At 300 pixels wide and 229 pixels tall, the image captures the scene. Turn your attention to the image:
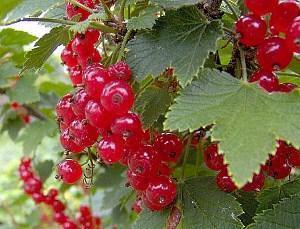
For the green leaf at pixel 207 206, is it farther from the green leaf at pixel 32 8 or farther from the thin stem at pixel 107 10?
the green leaf at pixel 32 8

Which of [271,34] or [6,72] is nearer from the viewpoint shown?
[271,34]

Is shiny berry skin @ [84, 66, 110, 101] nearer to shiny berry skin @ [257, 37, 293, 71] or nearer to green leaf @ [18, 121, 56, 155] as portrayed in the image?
shiny berry skin @ [257, 37, 293, 71]

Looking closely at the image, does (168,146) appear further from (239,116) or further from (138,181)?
(239,116)

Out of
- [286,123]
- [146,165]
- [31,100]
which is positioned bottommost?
[31,100]

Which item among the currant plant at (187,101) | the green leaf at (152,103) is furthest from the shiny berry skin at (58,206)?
the green leaf at (152,103)

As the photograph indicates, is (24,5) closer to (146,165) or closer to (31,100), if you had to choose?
(146,165)

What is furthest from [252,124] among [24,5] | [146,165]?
[24,5]

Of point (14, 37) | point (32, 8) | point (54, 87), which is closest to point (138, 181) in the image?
point (32, 8)
